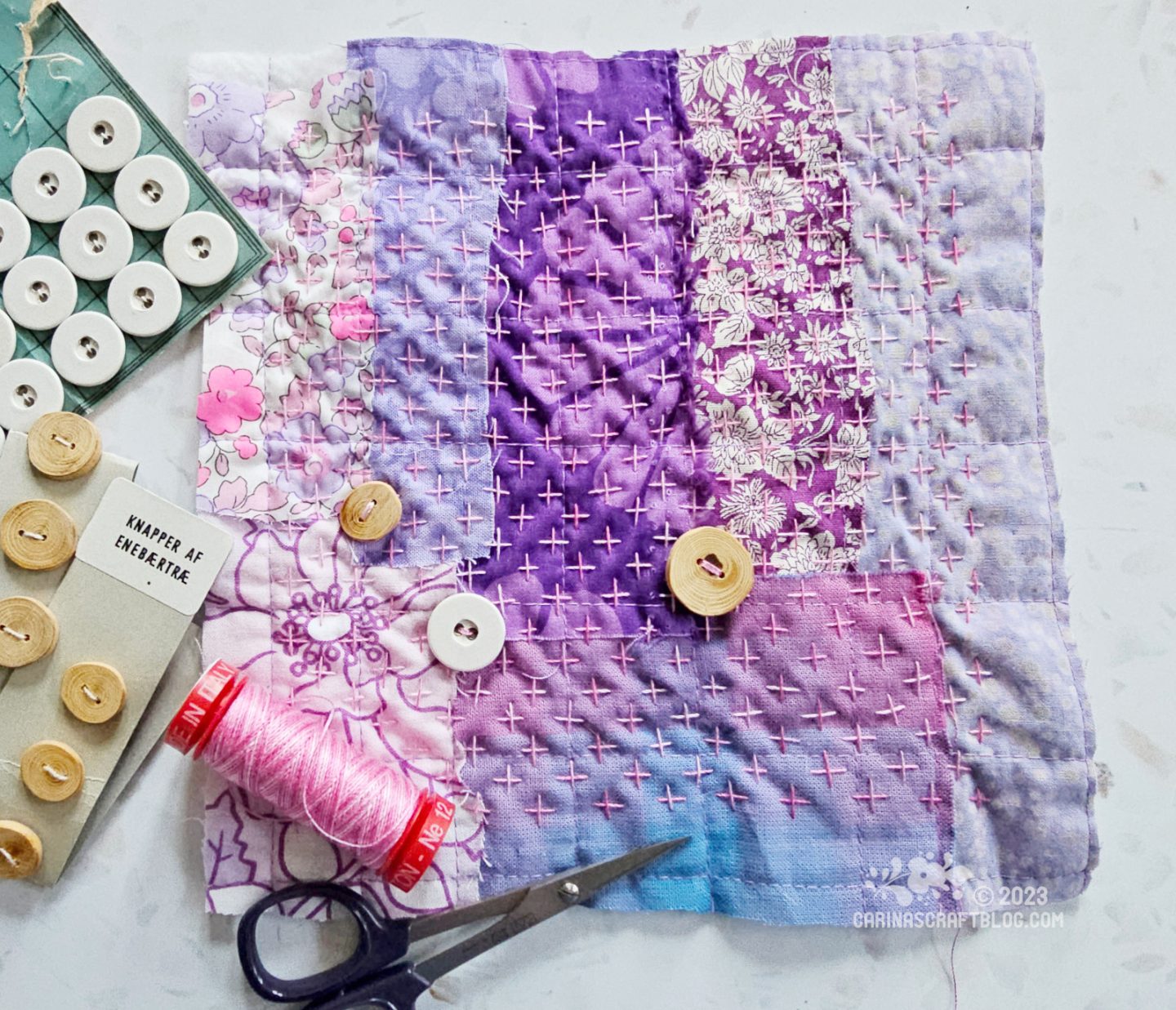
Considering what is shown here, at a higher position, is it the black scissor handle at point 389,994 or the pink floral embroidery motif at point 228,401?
the pink floral embroidery motif at point 228,401

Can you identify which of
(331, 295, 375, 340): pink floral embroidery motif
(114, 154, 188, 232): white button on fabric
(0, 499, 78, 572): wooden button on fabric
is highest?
(114, 154, 188, 232): white button on fabric

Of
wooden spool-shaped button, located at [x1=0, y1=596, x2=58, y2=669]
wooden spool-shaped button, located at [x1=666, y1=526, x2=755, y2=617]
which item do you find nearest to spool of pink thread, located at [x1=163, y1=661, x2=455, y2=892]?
wooden spool-shaped button, located at [x1=0, y1=596, x2=58, y2=669]

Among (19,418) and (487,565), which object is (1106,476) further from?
(19,418)

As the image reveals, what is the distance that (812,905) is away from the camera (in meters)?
0.93

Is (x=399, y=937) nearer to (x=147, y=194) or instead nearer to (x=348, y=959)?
(x=348, y=959)

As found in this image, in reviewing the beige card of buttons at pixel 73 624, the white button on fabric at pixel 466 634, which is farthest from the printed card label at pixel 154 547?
the white button on fabric at pixel 466 634

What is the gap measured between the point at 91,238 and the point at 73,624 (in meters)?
0.37

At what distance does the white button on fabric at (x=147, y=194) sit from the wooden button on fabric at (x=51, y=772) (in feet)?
1.62

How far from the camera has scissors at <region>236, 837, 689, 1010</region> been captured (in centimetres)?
87

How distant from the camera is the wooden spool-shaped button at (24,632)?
0.91 metres

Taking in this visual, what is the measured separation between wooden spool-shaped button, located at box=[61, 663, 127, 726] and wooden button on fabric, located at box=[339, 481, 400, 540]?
0.80 feet

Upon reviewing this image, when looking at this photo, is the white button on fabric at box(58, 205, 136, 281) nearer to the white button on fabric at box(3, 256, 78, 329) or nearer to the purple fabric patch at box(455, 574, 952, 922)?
the white button on fabric at box(3, 256, 78, 329)

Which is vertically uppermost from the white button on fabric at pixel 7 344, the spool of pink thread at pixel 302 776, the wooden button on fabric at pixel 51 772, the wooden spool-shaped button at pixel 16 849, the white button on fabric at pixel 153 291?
the white button on fabric at pixel 153 291

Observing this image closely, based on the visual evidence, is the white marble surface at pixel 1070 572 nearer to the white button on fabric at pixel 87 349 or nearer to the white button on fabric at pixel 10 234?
the white button on fabric at pixel 87 349
